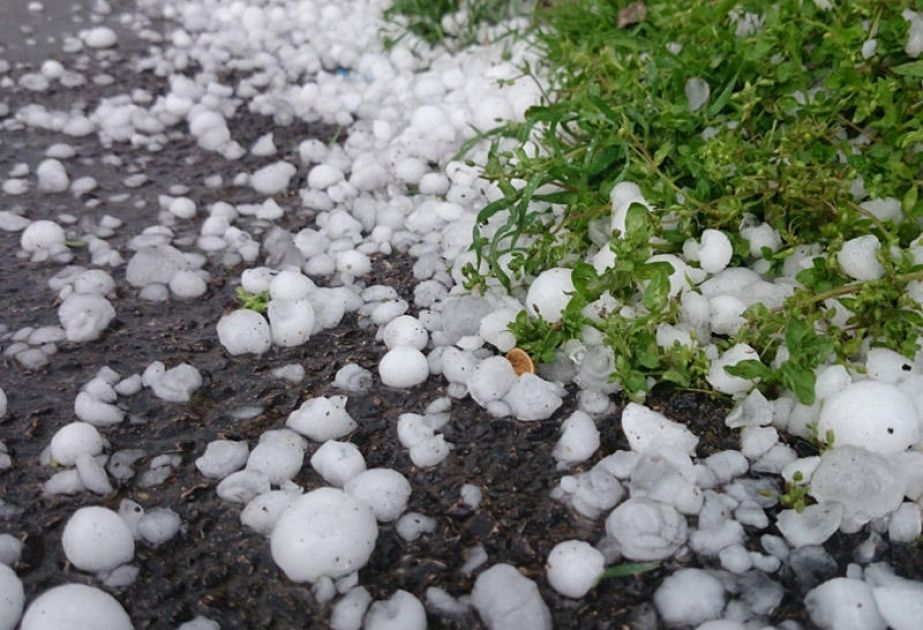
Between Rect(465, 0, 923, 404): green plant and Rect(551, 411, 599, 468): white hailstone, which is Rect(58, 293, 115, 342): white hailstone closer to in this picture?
Rect(465, 0, 923, 404): green plant

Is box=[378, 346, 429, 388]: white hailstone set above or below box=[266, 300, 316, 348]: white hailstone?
above

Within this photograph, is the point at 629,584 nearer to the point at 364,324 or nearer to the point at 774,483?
the point at 774,483

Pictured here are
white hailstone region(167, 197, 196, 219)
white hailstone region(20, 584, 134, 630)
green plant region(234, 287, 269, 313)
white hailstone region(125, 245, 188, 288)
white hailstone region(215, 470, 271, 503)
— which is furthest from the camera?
white hailstone region(167, 197, 196, 219)

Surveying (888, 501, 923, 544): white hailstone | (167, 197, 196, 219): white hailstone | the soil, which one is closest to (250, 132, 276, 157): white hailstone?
(167, 197, 196, 219): white hailstone

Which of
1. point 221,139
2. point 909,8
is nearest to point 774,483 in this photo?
point 909,8

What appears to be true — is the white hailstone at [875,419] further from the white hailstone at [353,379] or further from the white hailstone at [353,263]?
the white hailstone at [353,263]

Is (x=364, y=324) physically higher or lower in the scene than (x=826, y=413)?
lower
